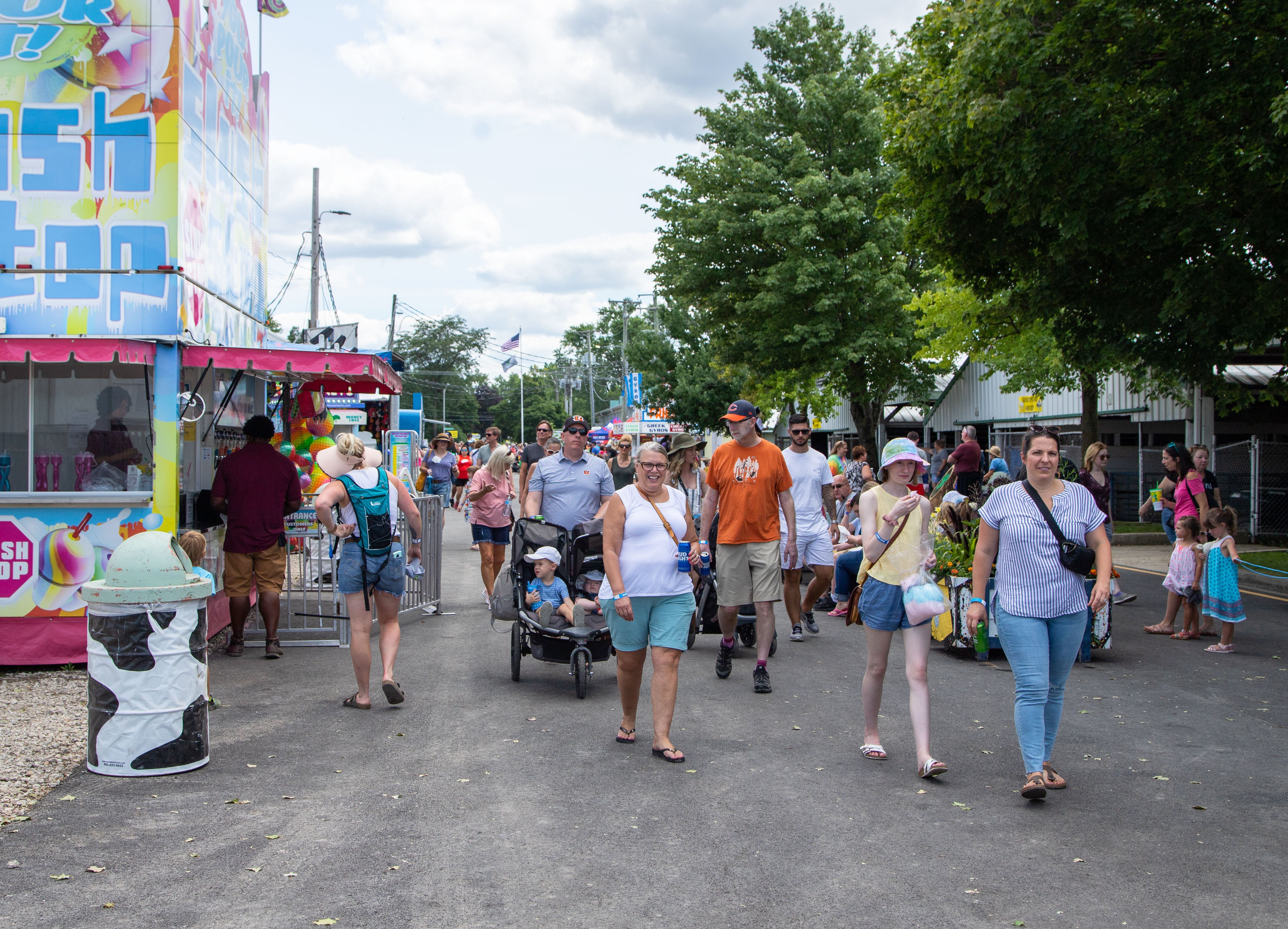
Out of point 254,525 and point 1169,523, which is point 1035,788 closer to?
point 254,525

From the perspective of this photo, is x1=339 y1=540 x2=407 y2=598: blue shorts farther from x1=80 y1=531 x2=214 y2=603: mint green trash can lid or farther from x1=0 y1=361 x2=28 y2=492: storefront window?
x1=0 y1=361 x2=28 y2=492: storefront window

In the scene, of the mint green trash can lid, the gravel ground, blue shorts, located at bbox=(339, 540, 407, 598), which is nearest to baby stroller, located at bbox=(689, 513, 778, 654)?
blue shorts, located at bbox=(339, 540, 407, 598)

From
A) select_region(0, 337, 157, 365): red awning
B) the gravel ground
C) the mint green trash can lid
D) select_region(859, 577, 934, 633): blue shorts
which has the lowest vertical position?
the gravel ground

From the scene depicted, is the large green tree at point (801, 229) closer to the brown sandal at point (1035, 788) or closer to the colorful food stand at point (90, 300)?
Result: the colorful food stand at point (90, 300)

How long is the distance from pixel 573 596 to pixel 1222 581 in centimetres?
590

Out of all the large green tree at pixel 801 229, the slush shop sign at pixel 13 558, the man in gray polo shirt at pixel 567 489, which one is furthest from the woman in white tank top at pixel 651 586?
the large green tree at pixel 801 229

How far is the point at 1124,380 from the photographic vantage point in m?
26.6

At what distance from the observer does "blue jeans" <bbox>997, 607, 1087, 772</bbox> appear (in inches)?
215

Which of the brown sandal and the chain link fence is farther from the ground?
the chain link fence

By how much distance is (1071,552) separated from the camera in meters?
5.38

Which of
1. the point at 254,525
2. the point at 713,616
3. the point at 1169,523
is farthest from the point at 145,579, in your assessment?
the point at 1169,523

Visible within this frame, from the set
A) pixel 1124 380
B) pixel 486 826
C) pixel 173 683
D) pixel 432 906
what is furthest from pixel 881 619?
pixel 1124 380

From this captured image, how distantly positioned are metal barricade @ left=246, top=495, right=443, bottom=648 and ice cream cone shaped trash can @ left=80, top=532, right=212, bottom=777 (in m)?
2.89

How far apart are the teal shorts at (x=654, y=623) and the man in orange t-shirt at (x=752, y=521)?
1749 millimetres
